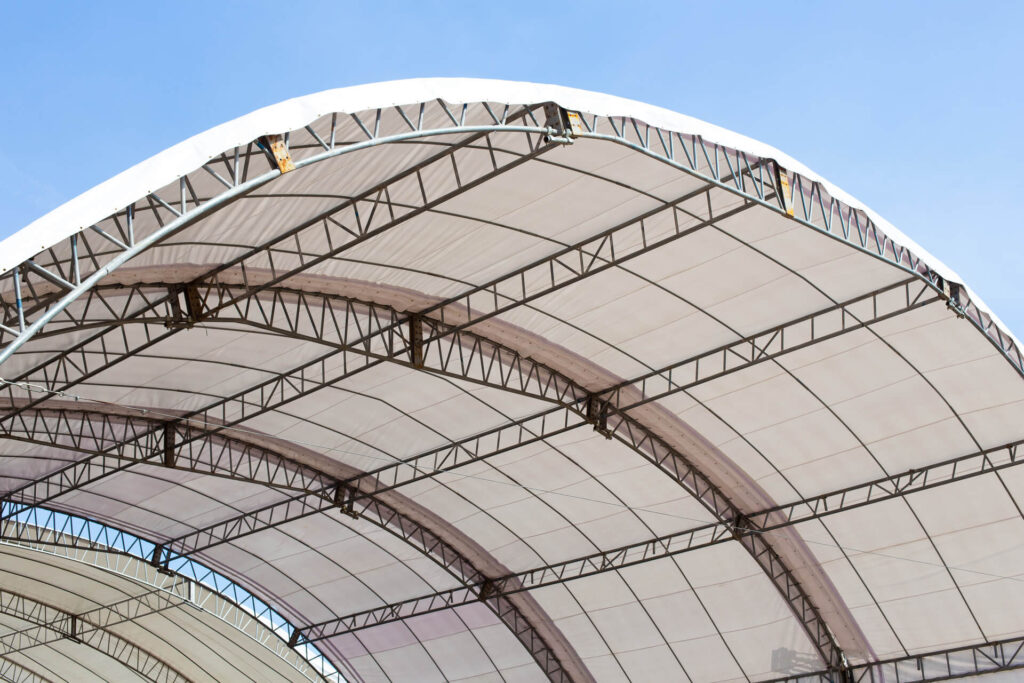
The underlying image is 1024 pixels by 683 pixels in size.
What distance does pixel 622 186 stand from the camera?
2403 cm

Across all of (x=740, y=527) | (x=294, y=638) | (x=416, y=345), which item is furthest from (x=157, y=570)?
(x=740, y=527)

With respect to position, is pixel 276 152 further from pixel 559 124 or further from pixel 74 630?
pixel 74 630

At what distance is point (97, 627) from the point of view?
177ft

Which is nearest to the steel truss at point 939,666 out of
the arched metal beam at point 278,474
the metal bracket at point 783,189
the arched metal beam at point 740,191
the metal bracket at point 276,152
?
the arched metal beam at point 278,474

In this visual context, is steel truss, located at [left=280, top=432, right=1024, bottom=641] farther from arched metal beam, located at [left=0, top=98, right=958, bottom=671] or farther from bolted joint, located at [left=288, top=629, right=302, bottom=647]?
arched metal beam, located at [left=0, top=98, right=958, bottom=671]

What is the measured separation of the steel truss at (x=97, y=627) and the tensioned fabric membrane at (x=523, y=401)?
4.64m

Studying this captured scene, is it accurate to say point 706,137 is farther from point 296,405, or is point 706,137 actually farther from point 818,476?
point 296,405

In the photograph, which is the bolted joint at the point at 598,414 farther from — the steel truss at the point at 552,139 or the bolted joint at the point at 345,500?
the bolted joint at the point at 345,500

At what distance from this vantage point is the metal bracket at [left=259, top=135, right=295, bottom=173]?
637 inches

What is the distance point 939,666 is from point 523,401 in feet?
52.1

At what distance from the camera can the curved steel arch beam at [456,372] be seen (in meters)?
28.2

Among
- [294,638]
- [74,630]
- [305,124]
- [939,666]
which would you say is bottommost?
[939,666]

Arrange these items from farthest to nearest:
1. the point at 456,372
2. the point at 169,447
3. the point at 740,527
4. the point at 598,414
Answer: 1. the point at 740,527
2. the point at 169,447
3. the point at 598,414
4. the point at 456,372

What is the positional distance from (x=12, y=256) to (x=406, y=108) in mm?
8003
